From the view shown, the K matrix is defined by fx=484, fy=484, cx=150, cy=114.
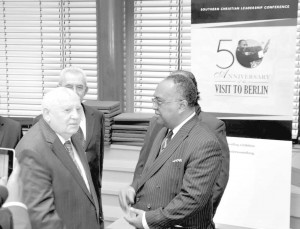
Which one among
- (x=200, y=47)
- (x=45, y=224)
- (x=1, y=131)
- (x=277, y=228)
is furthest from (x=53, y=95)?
(x=277, y=228)

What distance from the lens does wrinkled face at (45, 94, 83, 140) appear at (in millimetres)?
2439

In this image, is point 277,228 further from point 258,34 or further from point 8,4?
point 8,4

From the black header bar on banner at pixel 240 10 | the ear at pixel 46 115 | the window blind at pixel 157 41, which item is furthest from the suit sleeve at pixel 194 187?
the window blind at pixel 157 41

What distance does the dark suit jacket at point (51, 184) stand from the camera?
2.23 metres

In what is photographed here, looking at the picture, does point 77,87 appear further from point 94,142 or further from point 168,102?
point 168,102

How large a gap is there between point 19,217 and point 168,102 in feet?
3.34

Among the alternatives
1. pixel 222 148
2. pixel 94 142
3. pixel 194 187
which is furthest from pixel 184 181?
pixel 94 142

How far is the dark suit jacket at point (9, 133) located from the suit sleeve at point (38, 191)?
101cm

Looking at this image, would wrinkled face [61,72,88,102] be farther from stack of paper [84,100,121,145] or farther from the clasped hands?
the clasped hands

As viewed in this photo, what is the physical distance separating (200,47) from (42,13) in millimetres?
1769

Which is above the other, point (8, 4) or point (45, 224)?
point (8, 4)

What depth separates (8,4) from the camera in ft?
15.5

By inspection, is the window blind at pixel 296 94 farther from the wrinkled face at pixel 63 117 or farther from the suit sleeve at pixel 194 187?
the wrinkled face at pixel 63 117

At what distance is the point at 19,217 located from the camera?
5.64ft
